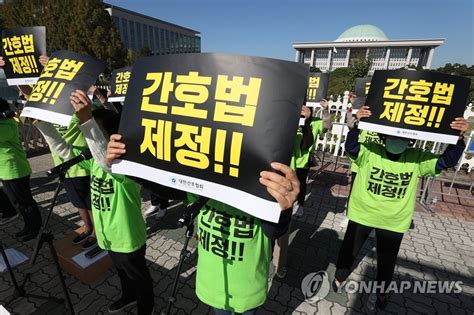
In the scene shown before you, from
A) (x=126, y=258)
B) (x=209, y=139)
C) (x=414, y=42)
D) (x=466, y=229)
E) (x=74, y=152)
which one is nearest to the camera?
(x=209, y=139)

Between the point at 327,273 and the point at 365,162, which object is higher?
the point at 365,162

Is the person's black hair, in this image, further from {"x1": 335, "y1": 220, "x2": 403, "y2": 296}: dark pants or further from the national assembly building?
the national assembly building

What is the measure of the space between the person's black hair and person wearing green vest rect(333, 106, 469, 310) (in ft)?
8.74

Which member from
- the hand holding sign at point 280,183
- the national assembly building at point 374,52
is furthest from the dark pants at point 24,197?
the national assembly building at point 374,52

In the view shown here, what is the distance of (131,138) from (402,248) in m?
5.16

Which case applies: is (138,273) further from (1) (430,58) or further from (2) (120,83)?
(1) (430,58)

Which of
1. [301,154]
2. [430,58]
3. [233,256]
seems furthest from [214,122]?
[430,58]

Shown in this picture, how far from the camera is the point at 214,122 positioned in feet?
4.79

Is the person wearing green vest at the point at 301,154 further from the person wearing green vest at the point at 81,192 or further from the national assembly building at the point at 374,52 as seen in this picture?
the national assembly building at the point at 374,52

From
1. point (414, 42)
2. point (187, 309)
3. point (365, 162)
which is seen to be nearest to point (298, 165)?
point (365, 162)

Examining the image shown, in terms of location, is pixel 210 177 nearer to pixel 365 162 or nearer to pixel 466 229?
pixel 365 162

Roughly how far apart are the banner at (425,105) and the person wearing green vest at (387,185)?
20cm

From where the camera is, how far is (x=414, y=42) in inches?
2411

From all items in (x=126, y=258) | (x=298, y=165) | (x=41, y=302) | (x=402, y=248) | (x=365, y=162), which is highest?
(x=365, y=162)
